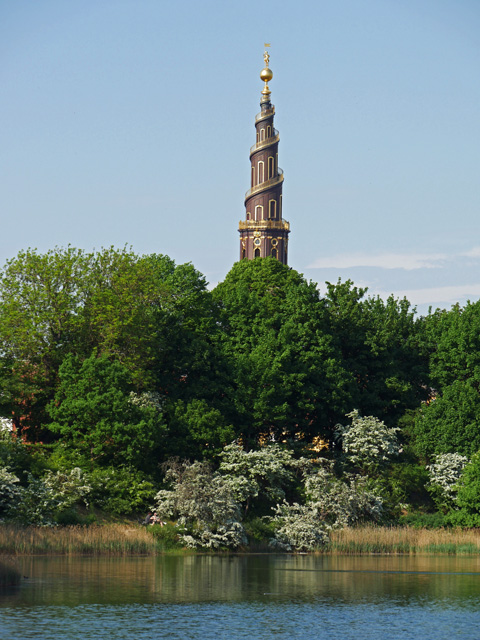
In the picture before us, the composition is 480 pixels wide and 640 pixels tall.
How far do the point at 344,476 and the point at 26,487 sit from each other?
72.1 feet

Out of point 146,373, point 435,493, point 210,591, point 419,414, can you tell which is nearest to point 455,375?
point 419,414

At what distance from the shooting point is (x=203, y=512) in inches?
2293

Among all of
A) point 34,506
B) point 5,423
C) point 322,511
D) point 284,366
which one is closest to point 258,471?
point 322,511

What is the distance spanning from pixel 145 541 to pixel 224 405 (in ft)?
60.8

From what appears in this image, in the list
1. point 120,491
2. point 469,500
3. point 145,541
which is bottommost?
point 145,541

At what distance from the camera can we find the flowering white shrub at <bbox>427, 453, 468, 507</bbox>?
68.8m

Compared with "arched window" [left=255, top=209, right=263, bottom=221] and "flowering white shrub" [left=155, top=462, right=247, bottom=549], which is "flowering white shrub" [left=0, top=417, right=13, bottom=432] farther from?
"arched window" [left=255, top=209, right=263, bottom=221]

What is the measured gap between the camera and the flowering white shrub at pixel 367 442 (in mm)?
71562

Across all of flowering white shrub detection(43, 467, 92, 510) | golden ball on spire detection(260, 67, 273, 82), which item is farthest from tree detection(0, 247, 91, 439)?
golden ball on spire detection(260, 67, 273, 82)

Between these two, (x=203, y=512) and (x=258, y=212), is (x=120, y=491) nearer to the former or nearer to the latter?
(x=203, y=512)

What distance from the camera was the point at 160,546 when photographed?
55719 mm

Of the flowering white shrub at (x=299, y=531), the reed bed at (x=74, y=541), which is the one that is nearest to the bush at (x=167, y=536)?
the reed bed at (x=74, y=541)

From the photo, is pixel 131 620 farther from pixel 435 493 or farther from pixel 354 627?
pixel 435 493

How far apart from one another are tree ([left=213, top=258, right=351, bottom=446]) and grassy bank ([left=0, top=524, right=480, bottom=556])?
13.6 meters
